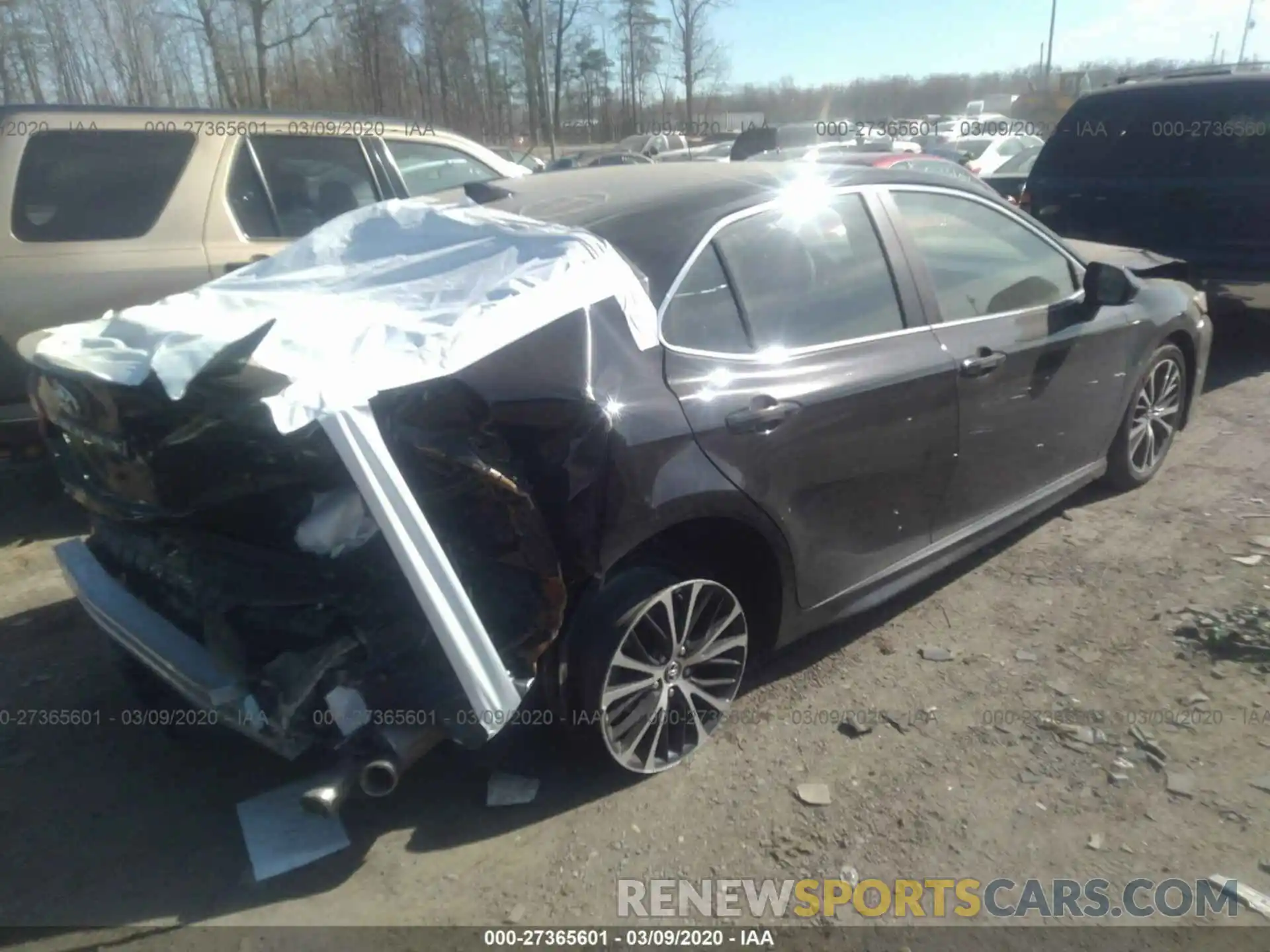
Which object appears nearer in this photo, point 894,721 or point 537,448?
point 537,448

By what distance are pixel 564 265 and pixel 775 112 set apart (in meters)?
54.4

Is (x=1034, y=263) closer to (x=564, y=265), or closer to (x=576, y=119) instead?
(x=564, y=265)

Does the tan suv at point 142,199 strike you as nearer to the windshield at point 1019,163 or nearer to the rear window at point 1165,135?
the rear window at point 1165,135

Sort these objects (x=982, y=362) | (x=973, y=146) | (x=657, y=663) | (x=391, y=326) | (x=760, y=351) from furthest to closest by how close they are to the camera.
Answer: (x=973, y=146), (x=982, y=362), (x=760, y=351), (x=657, y=663), (x=391, y=326)

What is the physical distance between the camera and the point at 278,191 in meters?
5.68

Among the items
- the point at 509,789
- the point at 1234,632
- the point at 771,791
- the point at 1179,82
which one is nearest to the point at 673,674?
the point at 771,791

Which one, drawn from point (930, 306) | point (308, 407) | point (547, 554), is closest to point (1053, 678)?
point (930, 306)

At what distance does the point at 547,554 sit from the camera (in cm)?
265

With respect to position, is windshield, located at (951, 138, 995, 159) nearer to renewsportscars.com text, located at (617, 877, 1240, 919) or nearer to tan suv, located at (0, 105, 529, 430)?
tan suv, located at (0, 105, 529, 430)

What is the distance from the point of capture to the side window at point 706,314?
3053 millimetres

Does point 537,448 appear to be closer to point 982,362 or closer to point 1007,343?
point 982,362

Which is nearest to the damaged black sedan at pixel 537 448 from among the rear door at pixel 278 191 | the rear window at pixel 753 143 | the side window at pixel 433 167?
the rear door at pixel 278 191

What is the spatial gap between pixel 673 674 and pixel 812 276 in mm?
1422

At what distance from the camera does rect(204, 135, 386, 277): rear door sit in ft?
17.5
